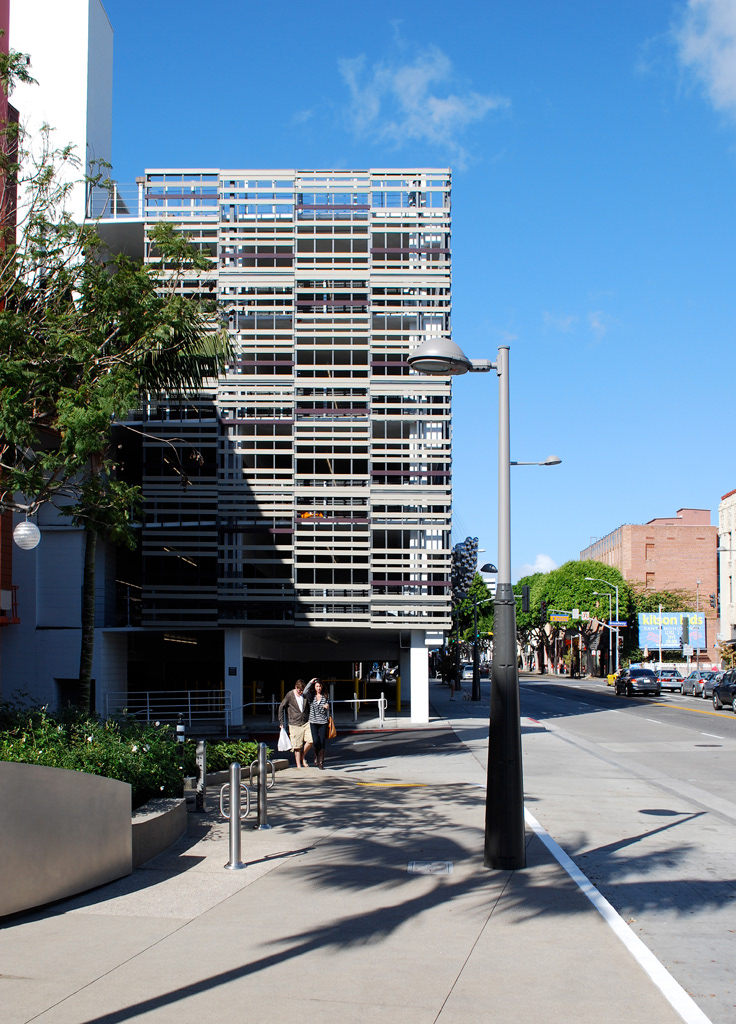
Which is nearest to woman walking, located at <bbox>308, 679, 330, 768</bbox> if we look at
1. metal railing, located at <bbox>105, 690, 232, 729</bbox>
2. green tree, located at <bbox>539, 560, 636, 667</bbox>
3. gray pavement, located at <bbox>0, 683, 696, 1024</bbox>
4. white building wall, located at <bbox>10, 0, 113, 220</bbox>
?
gray pavement, located at <bbox>0, 683, 696, 1024</bbox>

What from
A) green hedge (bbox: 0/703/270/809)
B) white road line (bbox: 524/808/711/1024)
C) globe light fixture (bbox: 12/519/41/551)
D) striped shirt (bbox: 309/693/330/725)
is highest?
globe light fixture (bbox: 12/519/41/551)

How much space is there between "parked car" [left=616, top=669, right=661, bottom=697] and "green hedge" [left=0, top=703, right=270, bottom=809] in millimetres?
45423

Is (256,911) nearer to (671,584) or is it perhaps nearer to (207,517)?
(207,517)

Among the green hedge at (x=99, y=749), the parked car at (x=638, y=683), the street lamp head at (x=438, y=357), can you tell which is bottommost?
the parked car at (x=638, y=683)

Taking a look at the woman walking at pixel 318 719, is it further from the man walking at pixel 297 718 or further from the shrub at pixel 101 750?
the shrub at pixel 101 750

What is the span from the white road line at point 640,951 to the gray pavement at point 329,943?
0.23 feet

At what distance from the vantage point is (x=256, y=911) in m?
7.82

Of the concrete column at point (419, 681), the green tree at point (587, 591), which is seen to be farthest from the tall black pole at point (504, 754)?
the green tree at point (587, 591)

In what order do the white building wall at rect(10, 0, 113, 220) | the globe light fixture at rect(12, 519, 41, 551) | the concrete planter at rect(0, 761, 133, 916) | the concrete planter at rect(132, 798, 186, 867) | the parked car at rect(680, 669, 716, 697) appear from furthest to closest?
the parked car at rect(680, 669, 716, 697) < the white building wall at rect(10, 0, 113, 220) < the globe light fixture at rect(12, 519, 41, 551) < the concrete planter at rect(132, 798, 186, 867) < the concrete planter at rect(0, 761, 133, 916)

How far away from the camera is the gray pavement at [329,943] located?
5.73m

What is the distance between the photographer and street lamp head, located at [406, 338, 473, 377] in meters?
9.69

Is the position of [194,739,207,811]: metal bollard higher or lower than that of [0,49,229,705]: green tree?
lower

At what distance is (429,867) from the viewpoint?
9.48 metres

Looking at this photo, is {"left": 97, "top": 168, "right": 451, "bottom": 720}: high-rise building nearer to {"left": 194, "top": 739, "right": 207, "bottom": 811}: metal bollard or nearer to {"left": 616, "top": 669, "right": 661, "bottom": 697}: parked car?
{"left": 194, "top": 739, "right": 207, "bottom": 811}: metal bollard
